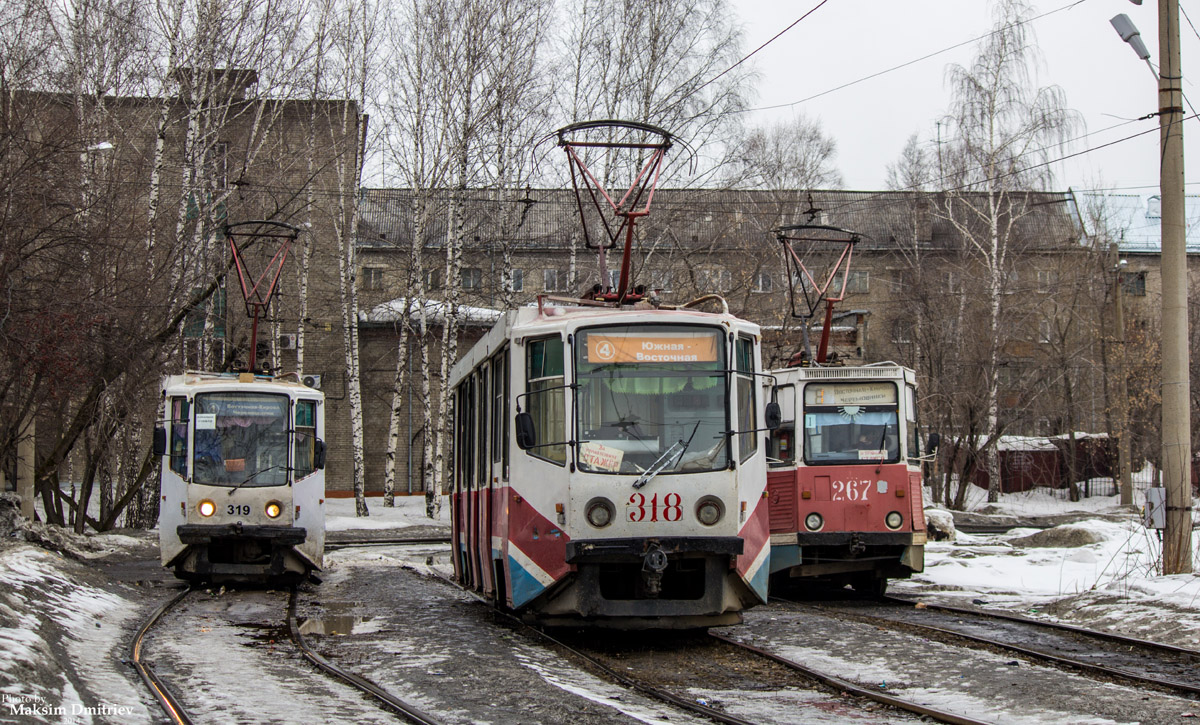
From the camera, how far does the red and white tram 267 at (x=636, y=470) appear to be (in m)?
9.07

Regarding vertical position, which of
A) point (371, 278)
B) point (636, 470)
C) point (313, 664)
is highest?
point (371, 278)

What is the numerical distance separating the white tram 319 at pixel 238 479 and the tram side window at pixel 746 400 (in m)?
6.78

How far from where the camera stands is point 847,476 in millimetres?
13570

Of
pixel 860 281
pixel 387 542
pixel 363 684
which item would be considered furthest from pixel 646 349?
pixel 860 281

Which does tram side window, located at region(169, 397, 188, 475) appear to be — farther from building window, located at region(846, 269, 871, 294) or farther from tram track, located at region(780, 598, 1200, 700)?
building window, located at region(846, 269, 871, 294)

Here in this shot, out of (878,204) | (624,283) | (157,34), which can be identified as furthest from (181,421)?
(878,204)

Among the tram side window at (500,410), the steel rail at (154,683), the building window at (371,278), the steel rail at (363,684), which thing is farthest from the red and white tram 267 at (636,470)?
the building window at (371,278)

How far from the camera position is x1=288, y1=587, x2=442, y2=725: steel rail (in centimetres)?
677

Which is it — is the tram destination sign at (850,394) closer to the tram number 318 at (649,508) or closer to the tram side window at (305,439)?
the tram number 318 at (649,508)

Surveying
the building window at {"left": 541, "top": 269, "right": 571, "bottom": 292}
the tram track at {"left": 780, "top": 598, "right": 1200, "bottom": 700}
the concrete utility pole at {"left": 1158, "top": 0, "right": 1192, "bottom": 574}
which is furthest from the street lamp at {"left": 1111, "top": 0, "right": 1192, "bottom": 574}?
the building window at {"left": 541, "top": 269, "right": 571, "bottom": 292}

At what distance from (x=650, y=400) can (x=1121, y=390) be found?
31.4m

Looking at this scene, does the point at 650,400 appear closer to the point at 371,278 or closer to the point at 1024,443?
the point at 371,278

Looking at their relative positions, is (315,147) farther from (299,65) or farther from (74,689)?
(74,689)

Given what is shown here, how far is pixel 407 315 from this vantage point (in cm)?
3003
